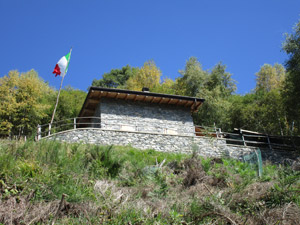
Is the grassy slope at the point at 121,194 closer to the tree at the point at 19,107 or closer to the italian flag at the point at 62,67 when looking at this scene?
the italian flag at the point at 62,67

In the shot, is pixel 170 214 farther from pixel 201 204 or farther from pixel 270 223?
pixel 270 223

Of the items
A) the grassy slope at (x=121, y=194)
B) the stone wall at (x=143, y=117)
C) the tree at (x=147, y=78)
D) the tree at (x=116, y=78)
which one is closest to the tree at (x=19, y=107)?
the stone wall at (x=143, y=117)

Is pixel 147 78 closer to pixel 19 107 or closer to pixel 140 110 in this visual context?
pixel 19 107

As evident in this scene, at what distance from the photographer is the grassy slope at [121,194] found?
5941 mm

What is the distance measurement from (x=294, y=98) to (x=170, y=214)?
1464cm

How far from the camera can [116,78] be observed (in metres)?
41.1

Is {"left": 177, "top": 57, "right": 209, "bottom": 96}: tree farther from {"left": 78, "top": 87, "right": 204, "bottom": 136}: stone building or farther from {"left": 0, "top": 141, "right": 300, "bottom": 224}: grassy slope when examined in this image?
{"left": 0, "top": 141, "right": 300, "bottom": 224}: grassy slope

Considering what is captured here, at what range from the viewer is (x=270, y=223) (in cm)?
591

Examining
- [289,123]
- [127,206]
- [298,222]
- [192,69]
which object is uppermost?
[192,69]

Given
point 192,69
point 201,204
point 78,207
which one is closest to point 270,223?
→ point 201,204

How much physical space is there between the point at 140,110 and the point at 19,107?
10837 millimetres

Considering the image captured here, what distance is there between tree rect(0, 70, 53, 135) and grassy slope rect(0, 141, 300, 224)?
15.6 metres

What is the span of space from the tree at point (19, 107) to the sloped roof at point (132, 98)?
6219 mm

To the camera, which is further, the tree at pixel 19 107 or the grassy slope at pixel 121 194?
the tree at pixel 19 107
